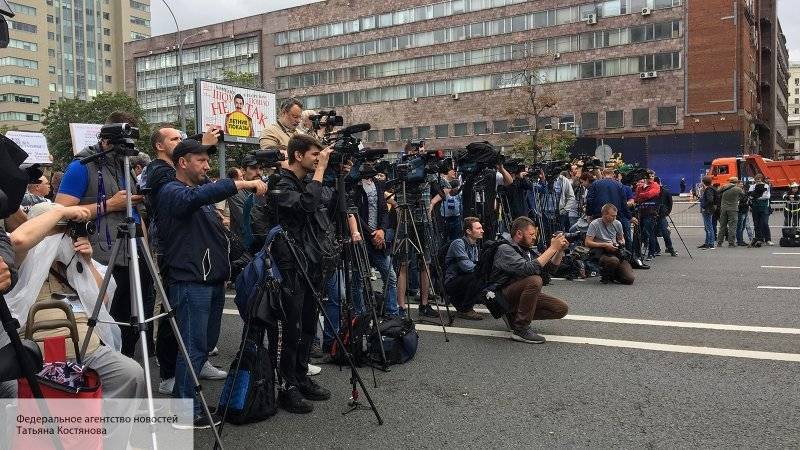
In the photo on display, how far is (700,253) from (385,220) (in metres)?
9.43

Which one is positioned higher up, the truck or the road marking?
the truck

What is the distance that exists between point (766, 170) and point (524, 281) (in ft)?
106

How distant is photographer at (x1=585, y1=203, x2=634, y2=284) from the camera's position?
9.53 m

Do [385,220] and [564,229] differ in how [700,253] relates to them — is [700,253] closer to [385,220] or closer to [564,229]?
[564,229]

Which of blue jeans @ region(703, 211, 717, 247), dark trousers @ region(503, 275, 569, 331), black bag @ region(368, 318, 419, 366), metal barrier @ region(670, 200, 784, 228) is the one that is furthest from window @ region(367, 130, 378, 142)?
black bag @ region(368, 318, 419, 366)

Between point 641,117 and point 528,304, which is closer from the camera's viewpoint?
point 528,304

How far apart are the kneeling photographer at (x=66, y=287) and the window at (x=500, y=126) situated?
56201 millimetres

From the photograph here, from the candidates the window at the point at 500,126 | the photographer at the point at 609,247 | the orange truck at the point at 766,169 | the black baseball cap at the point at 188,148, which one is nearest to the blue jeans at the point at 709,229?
the photographer at the point at 609,247

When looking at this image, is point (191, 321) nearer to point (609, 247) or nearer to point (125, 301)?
point (125, 301)

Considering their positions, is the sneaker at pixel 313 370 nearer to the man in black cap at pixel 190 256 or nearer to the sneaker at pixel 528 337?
the man in black cap at pixel 190 256

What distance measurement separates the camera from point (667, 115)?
5088cm

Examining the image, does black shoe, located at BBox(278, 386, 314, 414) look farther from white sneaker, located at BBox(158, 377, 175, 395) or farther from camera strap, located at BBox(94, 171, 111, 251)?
camera strap, located at BBox(94, 171, 111, 251)

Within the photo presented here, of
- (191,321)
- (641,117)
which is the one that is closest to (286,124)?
(191,321)

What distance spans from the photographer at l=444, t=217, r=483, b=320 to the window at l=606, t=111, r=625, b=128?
49355 millimetres
